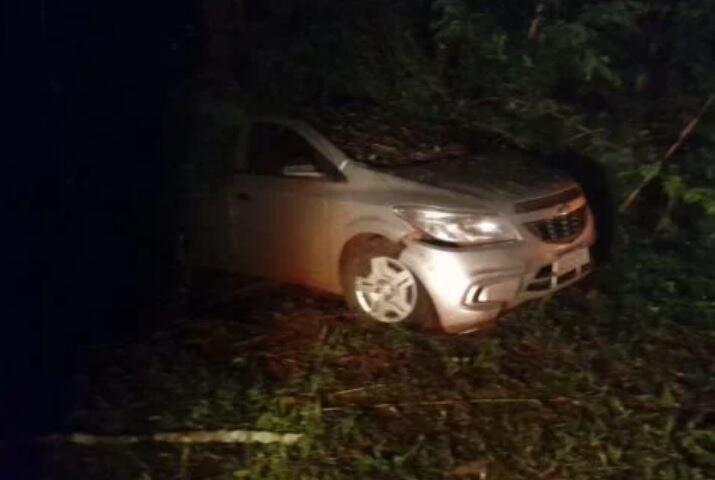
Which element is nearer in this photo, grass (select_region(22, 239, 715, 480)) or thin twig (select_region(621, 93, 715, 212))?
grass (select_region(22, 239, 715, 480))

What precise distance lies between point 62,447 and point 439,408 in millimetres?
1916

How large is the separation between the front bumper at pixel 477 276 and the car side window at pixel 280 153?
99 cm

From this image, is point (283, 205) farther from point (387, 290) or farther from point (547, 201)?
point (547, 201)

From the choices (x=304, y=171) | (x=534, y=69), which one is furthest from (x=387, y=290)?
(x=534, y=69)

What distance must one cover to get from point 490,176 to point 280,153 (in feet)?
4.65

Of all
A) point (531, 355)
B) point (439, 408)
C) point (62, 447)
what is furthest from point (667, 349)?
→ point (62, 447)

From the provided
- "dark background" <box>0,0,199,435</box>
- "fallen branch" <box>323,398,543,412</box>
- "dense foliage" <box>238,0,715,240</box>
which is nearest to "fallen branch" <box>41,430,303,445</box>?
"fallen branch" <box>323,398,543,412</box>

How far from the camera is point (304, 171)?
25.7ft

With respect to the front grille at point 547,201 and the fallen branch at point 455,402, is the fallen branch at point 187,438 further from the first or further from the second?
the front grille at point 547,201

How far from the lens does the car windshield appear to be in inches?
312

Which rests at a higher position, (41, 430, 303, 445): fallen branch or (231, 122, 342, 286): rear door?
(231, 122, 342, 286): rear door

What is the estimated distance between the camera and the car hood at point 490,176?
7457mm

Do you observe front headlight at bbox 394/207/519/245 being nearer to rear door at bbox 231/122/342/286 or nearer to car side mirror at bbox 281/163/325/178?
rear door at bbox 231/122/342/286

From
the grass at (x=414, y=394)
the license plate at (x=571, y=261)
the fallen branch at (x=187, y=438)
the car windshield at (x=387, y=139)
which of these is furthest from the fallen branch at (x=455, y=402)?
the car windshield at (x=387, y=139)
